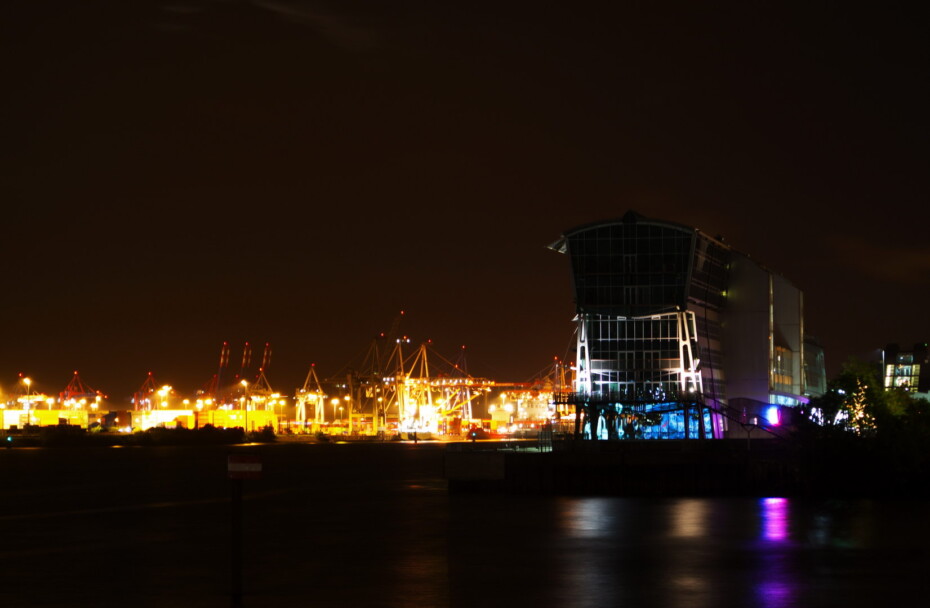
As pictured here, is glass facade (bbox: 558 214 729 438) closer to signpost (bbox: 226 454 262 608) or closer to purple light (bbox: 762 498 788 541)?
purple light (bbox: 762 498 788 541)

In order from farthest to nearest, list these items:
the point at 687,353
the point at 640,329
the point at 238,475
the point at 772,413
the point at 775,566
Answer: the point at 772,413, the point at 640,329, the point at 687,353, the point at 775,566, the point at 238,475

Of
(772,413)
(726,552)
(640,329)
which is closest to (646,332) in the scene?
(640,329)

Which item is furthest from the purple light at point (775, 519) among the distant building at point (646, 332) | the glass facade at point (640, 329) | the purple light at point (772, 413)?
the purple light at point (772, 413)

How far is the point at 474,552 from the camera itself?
32.2m

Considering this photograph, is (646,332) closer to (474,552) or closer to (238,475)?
(474,552)

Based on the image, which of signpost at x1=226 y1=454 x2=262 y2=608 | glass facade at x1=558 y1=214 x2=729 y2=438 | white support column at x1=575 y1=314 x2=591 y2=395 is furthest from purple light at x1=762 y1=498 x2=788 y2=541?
white support column at x1=575 y1=314 x2=591 y2=395

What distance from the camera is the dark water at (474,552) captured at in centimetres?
2398

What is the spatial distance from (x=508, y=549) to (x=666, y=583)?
7.77m

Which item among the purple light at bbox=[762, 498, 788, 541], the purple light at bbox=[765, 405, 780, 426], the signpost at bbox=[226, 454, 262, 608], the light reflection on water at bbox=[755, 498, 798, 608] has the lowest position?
the purple light at bbox=[762, 498, 788, 541]

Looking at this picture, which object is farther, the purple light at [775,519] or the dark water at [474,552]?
the purple light at [775,519]

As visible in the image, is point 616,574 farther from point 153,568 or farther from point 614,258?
point 614,258

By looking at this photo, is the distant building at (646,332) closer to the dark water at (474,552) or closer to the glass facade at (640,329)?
the glass facade at (640,329)

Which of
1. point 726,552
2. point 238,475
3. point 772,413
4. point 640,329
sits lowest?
point 726,552

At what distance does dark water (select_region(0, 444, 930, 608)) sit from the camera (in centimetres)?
2398
